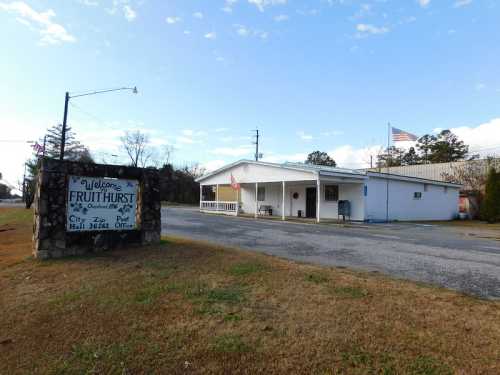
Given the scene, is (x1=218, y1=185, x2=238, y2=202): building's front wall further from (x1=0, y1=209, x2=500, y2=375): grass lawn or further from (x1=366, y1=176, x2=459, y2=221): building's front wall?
(x1=0, y1=209, x2=500, y2=375): grass lawn

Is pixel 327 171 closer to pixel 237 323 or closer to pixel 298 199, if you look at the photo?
pixel 298 199

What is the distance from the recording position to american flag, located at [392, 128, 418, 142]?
20.0 metres

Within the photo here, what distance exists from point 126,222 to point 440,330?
6269 millimetres

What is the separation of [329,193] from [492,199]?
43.3 ft

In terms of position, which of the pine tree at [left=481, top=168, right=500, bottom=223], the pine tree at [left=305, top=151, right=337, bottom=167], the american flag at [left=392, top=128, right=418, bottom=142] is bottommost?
the pine tree at [left=481, top=168, right=500, bottom=223]

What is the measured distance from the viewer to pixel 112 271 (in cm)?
532

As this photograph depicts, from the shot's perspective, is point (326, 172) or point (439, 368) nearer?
point (439, 368)

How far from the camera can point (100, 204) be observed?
6906 mm

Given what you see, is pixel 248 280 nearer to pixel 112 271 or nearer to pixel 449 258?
pixel 112 271

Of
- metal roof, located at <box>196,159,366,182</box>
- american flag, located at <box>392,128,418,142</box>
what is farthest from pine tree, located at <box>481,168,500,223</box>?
metal roof, located at <box>196,159,366,182</box>

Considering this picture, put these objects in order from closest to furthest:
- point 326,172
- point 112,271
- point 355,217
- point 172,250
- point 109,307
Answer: point 109,307 < point 112,271 < point 172,250 < point 326,172 < point 355,217

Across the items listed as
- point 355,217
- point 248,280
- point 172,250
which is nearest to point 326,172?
point 355,217

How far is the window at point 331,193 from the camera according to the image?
65.7ft

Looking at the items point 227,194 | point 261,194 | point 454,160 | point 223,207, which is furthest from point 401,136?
point 454,160
